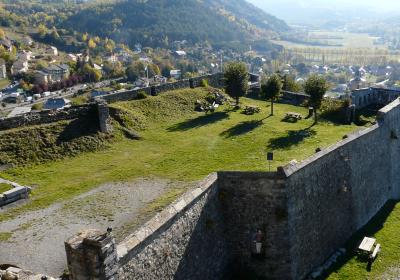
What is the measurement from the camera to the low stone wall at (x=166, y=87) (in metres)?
26.5

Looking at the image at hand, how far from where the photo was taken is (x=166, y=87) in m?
30.1

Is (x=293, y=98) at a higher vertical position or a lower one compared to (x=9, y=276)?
lower

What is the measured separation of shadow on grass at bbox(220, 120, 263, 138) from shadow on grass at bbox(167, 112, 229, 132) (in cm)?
178

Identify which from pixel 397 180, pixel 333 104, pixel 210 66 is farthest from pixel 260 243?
pixel 210 66

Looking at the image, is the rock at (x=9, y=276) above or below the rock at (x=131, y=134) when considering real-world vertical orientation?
above

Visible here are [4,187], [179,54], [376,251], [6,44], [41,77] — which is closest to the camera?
[4,187]

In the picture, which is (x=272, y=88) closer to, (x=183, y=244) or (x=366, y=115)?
(x=366, y=115)

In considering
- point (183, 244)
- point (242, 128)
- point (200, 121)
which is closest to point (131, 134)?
point (200, 121)

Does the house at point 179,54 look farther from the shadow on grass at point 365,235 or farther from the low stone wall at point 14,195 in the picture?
the low stone wall at point 14,195

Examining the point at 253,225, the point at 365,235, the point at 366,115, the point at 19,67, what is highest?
the point at 366,115

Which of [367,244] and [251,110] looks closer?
[367,244]

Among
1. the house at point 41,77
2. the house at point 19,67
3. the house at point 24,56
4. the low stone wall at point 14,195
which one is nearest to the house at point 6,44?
the house at point 24,56

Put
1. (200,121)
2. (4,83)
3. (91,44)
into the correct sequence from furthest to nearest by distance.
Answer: (91,44)
(4,83)
(200,121)

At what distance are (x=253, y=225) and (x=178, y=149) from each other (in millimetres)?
7480
